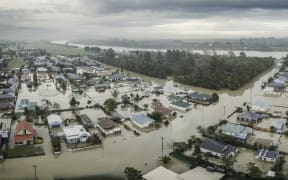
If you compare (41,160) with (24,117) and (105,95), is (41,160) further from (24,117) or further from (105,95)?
(105,95)

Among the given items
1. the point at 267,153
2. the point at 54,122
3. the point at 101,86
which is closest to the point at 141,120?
the point at 54,122

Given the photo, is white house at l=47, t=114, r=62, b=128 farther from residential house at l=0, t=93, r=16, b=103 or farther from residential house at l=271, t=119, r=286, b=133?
residential house at l=271, t=119, r=286, b=133

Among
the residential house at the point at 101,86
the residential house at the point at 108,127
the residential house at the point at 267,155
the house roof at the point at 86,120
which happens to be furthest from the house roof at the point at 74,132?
the residential house at the point at 101,86

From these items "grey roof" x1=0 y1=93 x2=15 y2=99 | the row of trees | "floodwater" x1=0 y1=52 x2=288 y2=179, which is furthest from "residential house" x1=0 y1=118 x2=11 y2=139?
the row of trees

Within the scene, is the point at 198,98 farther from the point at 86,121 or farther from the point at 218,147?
the point at 218,147

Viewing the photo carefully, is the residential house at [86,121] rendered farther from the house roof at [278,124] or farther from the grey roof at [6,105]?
the house roof at [278,124]

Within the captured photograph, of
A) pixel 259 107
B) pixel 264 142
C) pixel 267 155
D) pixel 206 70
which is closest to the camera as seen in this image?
pixel 267 155

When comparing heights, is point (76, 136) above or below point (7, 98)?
below
